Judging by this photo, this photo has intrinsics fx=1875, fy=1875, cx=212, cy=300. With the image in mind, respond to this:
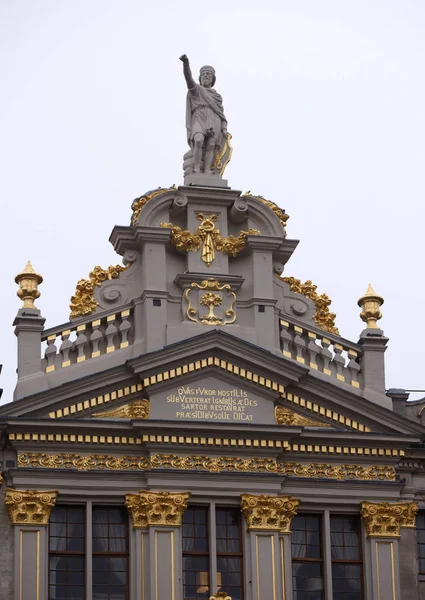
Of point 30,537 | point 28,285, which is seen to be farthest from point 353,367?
point 30,537

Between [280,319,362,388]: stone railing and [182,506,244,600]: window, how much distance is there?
11.6 feet

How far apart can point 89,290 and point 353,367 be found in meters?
5.47

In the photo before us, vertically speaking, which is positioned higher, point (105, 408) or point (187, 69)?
point (187, 69)

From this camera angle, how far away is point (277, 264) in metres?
38.2

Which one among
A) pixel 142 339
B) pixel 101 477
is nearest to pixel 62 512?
pixel 101 477

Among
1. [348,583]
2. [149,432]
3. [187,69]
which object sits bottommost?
[348,583]

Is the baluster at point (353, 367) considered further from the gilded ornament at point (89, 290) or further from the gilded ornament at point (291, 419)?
the gilded ornament at point (89, 290)

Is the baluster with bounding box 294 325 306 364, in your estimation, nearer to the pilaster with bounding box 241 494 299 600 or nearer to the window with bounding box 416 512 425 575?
the pilaster with bounding box 241 494 299 600

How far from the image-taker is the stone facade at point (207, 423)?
35.0m

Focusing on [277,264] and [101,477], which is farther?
[277,264]

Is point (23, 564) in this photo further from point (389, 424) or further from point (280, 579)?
point (389, 424)

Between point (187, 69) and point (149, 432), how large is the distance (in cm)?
786

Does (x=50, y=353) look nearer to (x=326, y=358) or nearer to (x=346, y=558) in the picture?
(x=326, y=358)

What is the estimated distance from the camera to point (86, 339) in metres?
36.3
